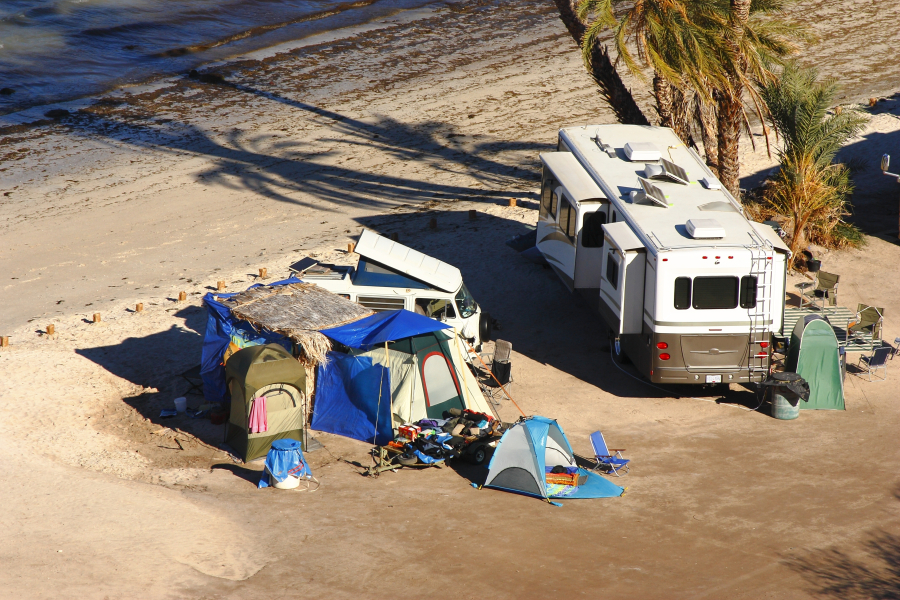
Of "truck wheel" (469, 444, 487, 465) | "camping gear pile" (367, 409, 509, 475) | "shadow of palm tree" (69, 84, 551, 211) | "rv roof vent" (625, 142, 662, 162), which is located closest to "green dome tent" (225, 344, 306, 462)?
"camping gear pile" (367, 409, 509, 475)

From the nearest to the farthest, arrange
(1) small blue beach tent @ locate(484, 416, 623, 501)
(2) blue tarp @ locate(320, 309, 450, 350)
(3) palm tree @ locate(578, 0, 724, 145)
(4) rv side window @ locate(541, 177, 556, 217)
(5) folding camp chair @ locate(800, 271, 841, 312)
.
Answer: (1) small blue beach tent @ locate(484, 416, 623, 501) → (2) blue tarp @ locate(320, 309, 450, 350) → (5) folding camp chair @ locate(800, 271, 841, 312) → (4) rv side window @ locate(541, 177, 556, 217) → (3) palm tree @ locate(578, 0, 724, 145)

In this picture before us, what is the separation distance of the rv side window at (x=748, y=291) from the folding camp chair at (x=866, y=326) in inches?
129

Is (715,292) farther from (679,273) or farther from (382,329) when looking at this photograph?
(382,329)

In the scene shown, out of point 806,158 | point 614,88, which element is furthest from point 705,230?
point 614,88

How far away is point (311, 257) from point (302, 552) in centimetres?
1047

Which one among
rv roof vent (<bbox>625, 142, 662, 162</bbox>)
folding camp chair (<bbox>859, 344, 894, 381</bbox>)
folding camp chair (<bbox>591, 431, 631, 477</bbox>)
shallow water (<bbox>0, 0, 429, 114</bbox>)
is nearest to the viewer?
folding camp chair (<bbox>591, 431, 631, 477</bbox>)

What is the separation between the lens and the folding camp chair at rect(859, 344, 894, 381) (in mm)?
15159

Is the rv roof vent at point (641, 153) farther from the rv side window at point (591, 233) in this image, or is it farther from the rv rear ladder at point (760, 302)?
the rv rear ladder at point (760, 302)

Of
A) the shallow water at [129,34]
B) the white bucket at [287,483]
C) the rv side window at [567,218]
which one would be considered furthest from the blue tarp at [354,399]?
the shallow water at [129,34]

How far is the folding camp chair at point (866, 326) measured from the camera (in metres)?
16.1

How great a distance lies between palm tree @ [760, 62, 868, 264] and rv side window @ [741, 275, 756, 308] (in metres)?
6.56

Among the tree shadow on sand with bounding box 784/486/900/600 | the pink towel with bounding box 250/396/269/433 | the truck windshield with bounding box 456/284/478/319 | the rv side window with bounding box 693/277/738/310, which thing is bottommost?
the tree shadow on sand with bounding box 784/486/900/600

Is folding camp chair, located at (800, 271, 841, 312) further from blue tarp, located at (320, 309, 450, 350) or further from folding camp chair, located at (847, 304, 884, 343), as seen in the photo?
blue tarp, located at (320, 309, 450, 350)

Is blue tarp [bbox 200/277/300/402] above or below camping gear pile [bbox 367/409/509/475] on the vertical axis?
above
